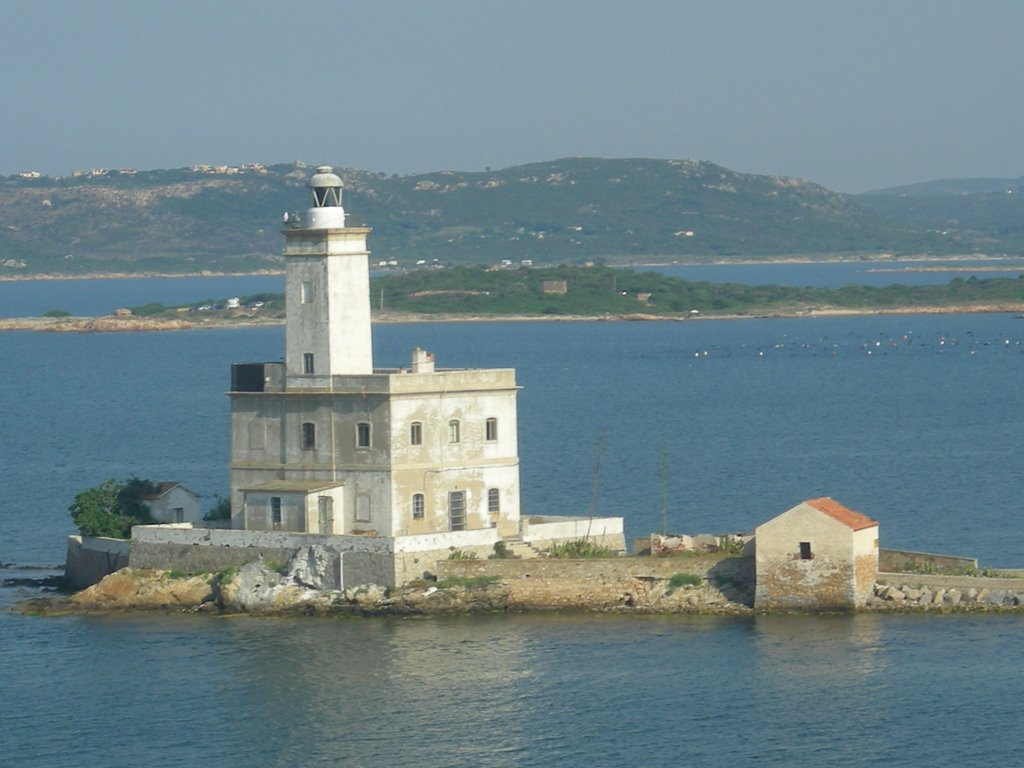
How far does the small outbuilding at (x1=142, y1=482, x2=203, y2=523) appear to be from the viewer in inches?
1876

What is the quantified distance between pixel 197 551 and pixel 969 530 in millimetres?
18124

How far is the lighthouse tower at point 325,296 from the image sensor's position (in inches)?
1756

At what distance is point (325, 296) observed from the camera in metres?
44.6

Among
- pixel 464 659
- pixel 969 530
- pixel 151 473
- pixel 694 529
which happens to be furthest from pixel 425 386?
pixel 151 473

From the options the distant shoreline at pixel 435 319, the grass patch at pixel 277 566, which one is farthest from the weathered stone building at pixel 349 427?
the distant shoreline at pixel 435 319

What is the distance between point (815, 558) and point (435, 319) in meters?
141

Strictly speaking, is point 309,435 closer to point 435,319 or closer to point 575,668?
point 575,668

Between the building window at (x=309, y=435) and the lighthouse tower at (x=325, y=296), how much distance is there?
750 mm

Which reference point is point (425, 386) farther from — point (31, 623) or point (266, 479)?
point (31, 623)

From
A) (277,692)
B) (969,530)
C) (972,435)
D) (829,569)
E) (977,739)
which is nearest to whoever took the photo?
(977,739)

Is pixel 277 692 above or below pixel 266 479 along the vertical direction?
below

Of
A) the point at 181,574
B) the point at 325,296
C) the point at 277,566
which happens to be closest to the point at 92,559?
the point at 181,574

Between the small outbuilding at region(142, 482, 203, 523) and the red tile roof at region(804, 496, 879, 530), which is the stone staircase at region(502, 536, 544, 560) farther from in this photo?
the small outbuilding at region(142, 482, 203, 523)

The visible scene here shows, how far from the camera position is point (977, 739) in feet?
111
